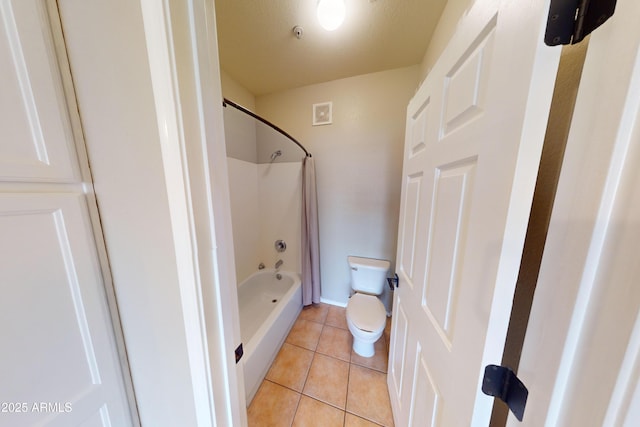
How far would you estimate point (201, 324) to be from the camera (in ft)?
1.62

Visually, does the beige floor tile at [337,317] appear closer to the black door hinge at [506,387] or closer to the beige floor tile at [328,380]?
the beige floor tile at [328,380]

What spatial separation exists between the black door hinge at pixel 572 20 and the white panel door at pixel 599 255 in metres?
0.03

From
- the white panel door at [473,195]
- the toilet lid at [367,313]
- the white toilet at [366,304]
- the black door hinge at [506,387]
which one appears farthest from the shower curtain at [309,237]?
the black door hinge at [506,387]

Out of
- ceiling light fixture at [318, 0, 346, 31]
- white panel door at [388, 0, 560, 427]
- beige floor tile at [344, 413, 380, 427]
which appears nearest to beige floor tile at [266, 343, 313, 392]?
beige floor tile at [344, 413, 380, 427]

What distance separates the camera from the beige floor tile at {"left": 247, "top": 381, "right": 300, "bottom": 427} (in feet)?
3.86

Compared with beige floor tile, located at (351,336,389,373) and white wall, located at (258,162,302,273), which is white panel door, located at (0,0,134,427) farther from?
white wall, located at (258,162,302,273)

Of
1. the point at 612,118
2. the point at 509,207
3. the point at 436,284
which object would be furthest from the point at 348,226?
the point at 612,118

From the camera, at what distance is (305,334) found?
1823 millimetres

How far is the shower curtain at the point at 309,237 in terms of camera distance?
6.41 feet

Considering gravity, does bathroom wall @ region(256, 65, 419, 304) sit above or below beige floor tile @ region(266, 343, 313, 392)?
above

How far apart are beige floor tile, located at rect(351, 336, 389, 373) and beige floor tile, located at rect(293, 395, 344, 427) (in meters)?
0.39

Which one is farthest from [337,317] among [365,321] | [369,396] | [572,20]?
[572,20]

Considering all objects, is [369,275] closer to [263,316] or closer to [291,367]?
[291,367]

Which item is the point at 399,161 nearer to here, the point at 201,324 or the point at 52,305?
the point at 201,324
